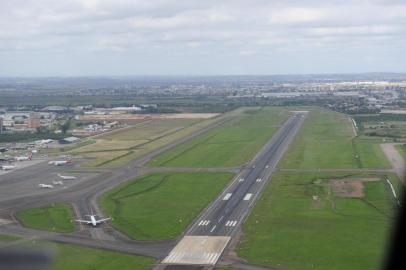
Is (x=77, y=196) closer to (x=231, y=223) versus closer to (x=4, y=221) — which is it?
(x=4, y=221)

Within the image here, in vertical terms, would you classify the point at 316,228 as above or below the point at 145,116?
above

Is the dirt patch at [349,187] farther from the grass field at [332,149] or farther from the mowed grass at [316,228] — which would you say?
the grass field at [332,149]

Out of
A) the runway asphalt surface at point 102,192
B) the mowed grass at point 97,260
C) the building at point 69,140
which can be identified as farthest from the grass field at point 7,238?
the building at point 69,140

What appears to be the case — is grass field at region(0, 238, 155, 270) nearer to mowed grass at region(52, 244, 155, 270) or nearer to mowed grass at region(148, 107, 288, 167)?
mowed grass at region(52, 244, 155, 270)

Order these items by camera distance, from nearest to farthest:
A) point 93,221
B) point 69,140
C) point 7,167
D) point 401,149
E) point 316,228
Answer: point 316,228 → point 93,221 → point 7,167 → point 401,149 → point 69,140

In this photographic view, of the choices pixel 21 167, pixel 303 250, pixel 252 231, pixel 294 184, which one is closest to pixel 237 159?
pixel 294 184

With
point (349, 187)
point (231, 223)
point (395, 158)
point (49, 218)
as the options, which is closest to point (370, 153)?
point (395, 158)
